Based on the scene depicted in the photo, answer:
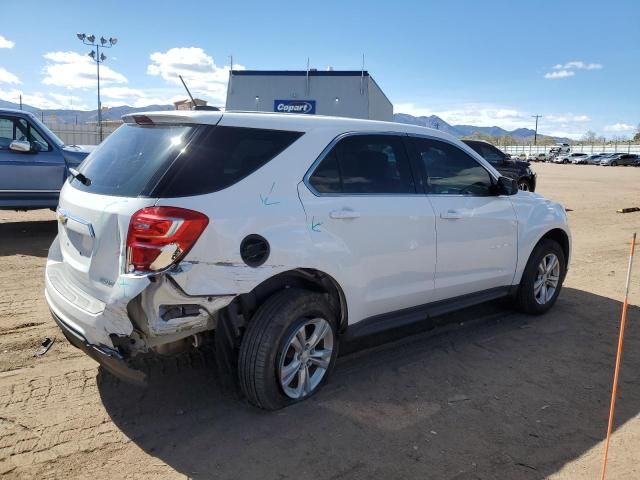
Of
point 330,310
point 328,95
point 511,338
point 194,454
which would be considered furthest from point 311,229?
point 328,95

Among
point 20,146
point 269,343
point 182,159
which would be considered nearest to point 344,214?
point 269,343

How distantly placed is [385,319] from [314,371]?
674 millimetres

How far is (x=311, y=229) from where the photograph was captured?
324 centimetres

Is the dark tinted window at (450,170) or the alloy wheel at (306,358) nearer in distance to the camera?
the alloy wheel at (306,358)

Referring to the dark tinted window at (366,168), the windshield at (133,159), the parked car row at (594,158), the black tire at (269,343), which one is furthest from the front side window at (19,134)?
the parked car row at (594,158)

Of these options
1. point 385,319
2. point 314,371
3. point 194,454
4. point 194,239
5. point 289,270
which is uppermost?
point 194,239

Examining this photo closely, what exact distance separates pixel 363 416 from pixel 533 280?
262cm

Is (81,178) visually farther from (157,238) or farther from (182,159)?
(157,238)

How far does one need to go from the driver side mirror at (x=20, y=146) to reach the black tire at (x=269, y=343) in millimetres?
6661

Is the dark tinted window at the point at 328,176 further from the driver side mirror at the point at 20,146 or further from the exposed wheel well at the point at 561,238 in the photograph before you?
the driver side mirror at the point at 20,146

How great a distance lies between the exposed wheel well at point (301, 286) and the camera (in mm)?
3125

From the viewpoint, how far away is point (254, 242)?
3012 mm

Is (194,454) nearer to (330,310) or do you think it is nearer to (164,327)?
(164,327)

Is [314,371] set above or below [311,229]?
below
